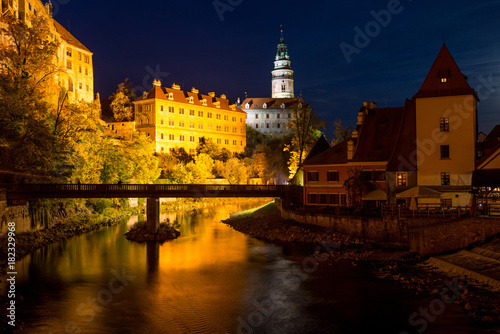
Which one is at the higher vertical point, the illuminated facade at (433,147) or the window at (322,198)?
the illuminated facade at (433,147)

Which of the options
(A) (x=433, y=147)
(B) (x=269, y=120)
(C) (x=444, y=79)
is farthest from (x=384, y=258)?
(B) (x=269, y=120)

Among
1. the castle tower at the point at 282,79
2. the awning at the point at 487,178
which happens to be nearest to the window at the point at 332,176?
the awning at the point at 487,178

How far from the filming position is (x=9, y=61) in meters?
40.2

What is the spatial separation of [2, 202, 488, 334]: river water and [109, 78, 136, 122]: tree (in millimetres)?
63248

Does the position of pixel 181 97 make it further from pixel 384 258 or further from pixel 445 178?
pixel 384 258

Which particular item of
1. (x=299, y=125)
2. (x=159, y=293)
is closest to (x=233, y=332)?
(x=159, y=293)

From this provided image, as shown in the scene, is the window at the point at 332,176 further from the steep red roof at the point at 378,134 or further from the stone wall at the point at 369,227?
the stone wall at the point at 369,227

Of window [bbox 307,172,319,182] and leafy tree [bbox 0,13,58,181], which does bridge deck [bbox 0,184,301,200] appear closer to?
leafy tree [bbox 0,13,58,181]

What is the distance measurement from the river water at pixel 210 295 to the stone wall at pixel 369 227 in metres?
4.11

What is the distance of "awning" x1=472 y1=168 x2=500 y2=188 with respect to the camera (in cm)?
2867

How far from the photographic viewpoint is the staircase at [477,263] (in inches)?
863

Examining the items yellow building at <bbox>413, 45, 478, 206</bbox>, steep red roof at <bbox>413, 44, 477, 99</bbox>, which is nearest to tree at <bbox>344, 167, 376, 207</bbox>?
yellow building at <bbox>413, 45, 478, 206</bbox>

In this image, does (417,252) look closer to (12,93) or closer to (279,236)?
(279,236)

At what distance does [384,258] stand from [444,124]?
12.8 metres
